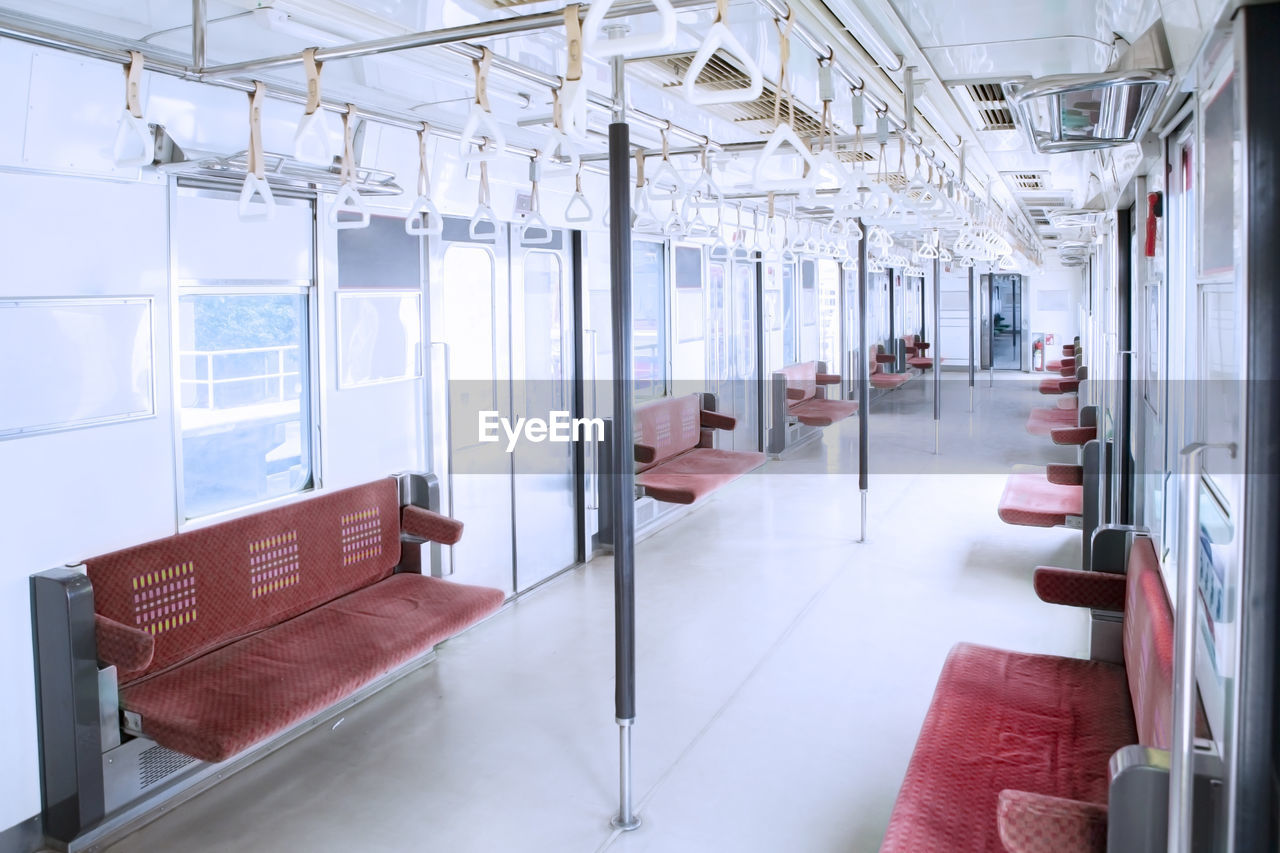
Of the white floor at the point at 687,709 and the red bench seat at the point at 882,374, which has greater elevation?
the red bench seat at the point at 882,374

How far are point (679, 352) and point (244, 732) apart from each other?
6.11m

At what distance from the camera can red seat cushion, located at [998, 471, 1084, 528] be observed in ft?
20.1

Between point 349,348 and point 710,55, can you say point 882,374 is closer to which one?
point 349,348

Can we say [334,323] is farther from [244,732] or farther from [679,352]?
[679,352]

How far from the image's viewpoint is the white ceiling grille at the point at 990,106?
5070 mm

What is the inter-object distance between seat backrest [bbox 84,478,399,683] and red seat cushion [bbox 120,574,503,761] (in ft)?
0.25

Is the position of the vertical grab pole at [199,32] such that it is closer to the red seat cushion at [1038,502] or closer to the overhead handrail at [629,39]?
the overhead handrail at [629,39]

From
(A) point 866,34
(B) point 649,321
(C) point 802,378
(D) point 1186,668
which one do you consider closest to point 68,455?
(A) point 866,34

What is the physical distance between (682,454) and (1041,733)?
533 centimetres

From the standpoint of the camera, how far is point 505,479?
600 cm

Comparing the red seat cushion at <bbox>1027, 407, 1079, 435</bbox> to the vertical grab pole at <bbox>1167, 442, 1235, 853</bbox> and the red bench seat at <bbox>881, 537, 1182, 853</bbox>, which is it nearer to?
the red bench seat at <bbox>881, 537, 1182, 853</bbox>

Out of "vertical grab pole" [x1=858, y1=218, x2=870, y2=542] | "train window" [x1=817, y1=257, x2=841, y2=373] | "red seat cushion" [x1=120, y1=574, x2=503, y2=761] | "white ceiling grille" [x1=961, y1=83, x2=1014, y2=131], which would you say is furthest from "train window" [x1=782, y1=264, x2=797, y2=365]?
"red seat cushion" [x1=120, y1=574, x2=503, y2=761]

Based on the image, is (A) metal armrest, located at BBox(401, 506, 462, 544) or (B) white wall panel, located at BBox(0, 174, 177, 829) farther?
(A) metal armrest, located at BBox(401, 506, 462, 544)

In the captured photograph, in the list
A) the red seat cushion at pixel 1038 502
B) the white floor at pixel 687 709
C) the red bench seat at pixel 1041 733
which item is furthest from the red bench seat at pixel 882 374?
the red bench seat at pixel 1041 733
